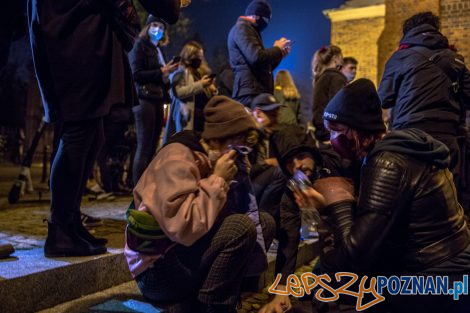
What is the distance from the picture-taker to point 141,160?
408 centimetres

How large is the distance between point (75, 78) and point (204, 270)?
1.21m

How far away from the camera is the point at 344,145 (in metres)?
2.08

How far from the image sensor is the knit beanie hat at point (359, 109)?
198 centimetres

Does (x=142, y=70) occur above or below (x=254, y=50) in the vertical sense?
below

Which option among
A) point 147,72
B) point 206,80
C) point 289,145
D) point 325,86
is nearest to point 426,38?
point 325,86

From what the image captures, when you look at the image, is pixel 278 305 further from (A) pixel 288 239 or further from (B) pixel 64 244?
(B) pixel 64 244

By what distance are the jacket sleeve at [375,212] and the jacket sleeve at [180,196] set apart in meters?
0.57

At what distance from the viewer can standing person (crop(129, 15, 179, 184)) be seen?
13.5ft

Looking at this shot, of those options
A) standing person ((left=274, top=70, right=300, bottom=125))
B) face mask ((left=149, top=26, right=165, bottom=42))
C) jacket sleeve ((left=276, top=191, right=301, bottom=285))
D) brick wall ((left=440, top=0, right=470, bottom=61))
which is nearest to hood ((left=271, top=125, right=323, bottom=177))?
jacket sleeve ((left=276, top=191, right=301, bottom=285))

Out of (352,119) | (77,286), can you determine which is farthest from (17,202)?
(352,119)

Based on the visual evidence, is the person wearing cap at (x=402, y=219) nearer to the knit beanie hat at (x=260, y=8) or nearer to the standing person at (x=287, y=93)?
the knit beanie hat at (x=260, y=8)

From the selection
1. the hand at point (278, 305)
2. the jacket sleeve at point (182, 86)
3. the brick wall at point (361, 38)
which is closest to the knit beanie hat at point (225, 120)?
the hand at point (278, 305)

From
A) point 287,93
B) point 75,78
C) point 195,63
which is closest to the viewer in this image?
point 75,78

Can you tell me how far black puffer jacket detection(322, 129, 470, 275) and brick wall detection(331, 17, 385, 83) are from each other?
15.8m
